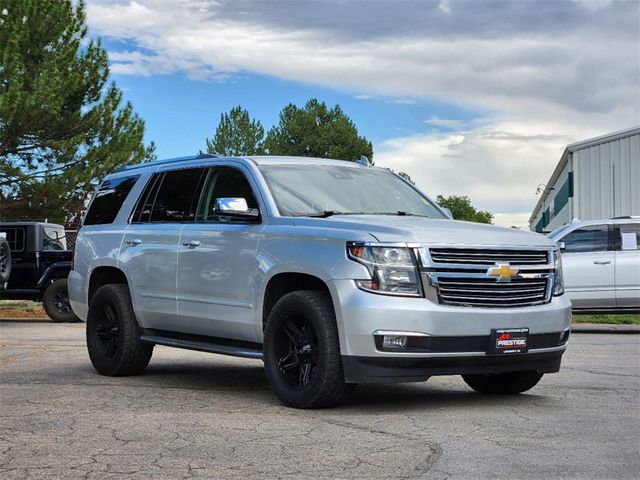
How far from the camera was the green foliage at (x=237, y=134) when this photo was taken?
3155 inches

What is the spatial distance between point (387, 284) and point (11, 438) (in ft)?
8.69

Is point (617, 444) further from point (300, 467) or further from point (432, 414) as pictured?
point (300, 467)

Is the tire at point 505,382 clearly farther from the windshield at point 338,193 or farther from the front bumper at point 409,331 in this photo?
the windshield at point 338,193

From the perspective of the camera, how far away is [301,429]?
6.72 m

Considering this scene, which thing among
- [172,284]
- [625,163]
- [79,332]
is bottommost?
[79,332]

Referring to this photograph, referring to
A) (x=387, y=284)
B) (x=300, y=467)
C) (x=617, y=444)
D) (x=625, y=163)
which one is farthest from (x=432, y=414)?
(x=625, y=163)

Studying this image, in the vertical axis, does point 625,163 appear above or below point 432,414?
above

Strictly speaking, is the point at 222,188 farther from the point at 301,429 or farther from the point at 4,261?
the point at 4,261

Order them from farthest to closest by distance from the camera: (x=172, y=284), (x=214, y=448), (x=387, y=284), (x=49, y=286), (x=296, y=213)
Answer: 1. (x=49, y=286)
2. (x=172, y=284)
3. (x=296, y=213)
4. (x=387, y=284)
5. (x=214, y=448)

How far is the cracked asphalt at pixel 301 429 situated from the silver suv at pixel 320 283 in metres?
0.36

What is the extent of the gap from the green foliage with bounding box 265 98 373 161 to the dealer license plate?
7066 cm

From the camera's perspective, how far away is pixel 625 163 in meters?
30.2

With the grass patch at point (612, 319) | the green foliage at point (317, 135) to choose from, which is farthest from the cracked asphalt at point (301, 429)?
the green foliage at point (317, 135)

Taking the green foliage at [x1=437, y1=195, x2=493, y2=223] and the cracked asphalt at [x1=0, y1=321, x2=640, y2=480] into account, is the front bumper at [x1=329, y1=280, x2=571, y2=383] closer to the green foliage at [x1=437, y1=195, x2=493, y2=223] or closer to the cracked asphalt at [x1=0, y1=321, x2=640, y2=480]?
the cracked asphalt at [x1=0, y1=321, x2=640, y2=480]
